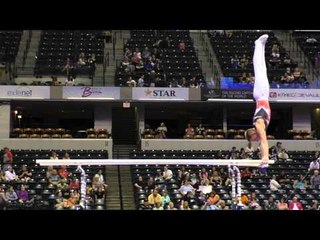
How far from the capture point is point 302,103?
68.7 ft

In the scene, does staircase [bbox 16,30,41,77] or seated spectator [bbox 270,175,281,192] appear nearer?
seated spectator [bbox 270,175,281,192]

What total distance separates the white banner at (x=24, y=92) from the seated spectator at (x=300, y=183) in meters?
8.36

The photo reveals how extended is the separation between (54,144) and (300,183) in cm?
792

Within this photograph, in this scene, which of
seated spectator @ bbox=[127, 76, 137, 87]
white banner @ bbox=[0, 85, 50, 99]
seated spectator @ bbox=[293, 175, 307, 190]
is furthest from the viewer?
seated spectator @ bbox=[127, 76, 137, 87]

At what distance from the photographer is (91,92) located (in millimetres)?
19781

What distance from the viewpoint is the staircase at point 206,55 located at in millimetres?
21969

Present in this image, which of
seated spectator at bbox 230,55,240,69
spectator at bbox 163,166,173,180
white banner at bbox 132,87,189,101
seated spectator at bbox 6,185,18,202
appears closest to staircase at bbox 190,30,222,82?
seated spectator at bbox 230,55,240,69

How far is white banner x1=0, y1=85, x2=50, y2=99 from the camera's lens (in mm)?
19516

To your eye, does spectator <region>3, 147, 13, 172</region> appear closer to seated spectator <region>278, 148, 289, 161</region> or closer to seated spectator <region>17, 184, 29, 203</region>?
seated spectator <region>17, 184, 29, 203</region>

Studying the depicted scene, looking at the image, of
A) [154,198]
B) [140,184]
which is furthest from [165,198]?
[140,184]

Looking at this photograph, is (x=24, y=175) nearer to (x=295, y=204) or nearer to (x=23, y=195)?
(x=23, y=195)

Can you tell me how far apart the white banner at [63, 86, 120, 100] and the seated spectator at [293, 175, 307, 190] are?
6.51 m
